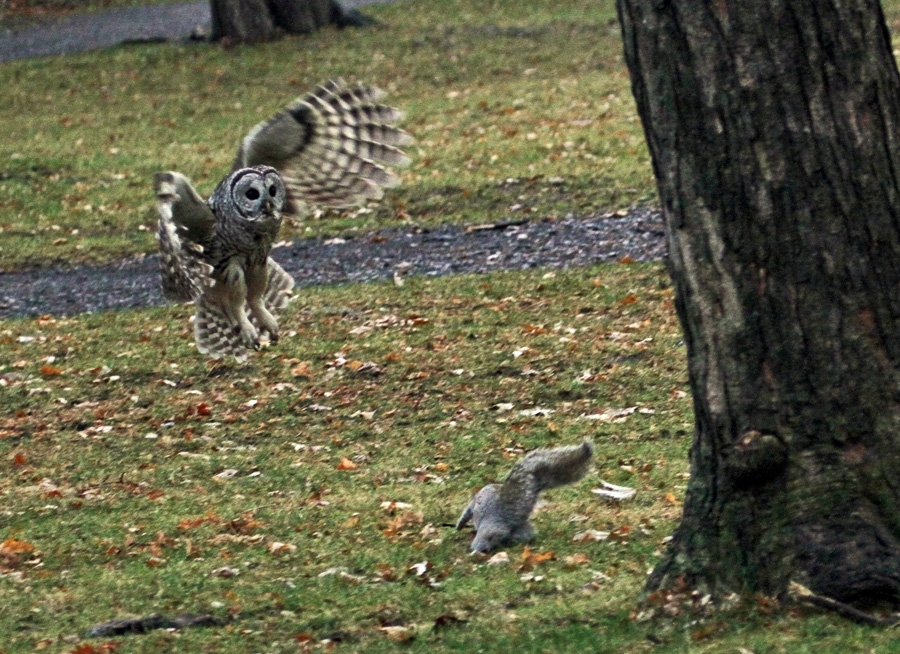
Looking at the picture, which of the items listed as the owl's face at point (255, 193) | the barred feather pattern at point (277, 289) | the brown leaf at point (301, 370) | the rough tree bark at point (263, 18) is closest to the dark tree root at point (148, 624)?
the owl's face at point (255, 193)

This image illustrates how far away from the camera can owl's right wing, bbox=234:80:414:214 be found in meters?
9.18

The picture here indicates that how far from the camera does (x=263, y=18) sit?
25078 millimetres

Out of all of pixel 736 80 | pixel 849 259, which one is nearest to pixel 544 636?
pixel 849 259

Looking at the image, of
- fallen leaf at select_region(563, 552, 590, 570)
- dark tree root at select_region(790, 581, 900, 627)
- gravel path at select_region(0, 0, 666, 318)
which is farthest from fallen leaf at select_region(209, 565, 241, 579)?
gravel path at select_region(0, 0, 666, 318)

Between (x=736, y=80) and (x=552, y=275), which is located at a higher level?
(x=736, y=80)

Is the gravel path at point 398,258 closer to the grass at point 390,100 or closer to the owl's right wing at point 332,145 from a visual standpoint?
the grass at point 390,100

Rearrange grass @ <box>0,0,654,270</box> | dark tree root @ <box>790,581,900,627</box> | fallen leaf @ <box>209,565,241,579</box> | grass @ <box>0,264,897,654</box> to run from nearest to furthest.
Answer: dark tree root @ <box>790,581,900,627</box>
grass @ <box>0,264,897,654</box>
fallen leaf @ <box>209,565,241,579</box>
grass @ <box>0,0,654,270</box>

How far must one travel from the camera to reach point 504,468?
789 centimetres

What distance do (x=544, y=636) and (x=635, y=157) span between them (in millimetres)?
11375

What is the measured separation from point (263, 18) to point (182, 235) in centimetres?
1611

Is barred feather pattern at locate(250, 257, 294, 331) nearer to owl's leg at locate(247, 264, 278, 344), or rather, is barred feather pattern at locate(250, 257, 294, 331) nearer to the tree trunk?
owl's leg at locate(247, 264, 278, 344)

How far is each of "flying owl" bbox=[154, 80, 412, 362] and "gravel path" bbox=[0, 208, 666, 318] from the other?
118 inches

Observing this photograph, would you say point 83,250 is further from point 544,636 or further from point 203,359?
point 544,636

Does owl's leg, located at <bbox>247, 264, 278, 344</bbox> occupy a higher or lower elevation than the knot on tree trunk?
lower
